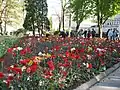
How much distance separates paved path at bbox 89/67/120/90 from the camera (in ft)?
38.5

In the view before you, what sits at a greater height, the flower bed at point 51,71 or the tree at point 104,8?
the tree at point 104,8

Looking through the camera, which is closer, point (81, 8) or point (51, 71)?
point (51, 71)

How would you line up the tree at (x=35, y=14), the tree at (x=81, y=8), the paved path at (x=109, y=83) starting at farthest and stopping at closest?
the tree at (x=35, y=14)
the tree at (x=81, y=8)
the paved path at (x=109, y=83)

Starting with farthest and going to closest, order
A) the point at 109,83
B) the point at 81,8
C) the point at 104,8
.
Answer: the point at 81,8 → the point at 104,8 → the point at 109,83

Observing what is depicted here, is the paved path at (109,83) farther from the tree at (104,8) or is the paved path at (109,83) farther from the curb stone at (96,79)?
the tree at (104,8)

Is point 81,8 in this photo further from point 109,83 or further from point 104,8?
point 109,83

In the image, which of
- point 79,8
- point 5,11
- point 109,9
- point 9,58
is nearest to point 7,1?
point 5,11

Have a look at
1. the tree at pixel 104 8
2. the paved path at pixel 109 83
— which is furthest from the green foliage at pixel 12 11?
the paved path at pixel 109 83

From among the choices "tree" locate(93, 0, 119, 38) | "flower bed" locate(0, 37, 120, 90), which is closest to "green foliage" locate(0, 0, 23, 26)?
"tree" locate(93, 0, 119, 38)

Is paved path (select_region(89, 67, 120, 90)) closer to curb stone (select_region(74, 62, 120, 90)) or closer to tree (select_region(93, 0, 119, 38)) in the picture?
curb stone (select_region(74, 62, 120, 90))

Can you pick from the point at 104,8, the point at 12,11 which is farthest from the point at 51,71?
the point at 12,11

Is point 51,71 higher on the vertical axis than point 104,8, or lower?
lower

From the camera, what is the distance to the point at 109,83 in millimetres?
12820

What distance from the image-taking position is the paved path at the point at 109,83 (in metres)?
11.7
